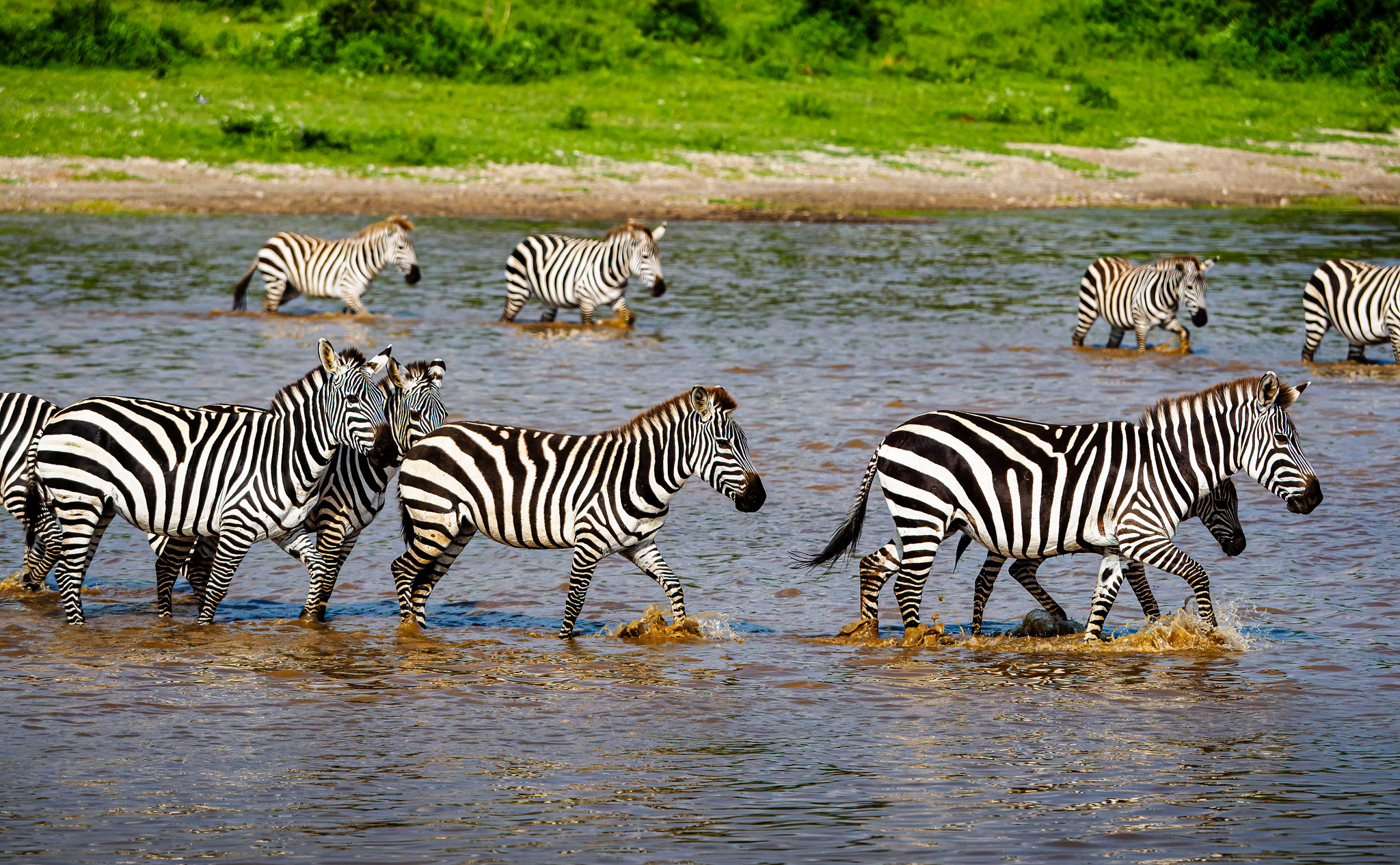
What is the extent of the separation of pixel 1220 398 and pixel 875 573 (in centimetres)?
201

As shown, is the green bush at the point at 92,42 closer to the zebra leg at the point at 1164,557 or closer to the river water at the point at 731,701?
the river water at the point at 731,701

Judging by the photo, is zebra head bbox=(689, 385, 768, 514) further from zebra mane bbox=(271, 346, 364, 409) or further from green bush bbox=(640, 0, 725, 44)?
green bush bbox=(640, 0, 725, 44)

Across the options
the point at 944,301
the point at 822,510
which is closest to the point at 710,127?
the point at 944,301

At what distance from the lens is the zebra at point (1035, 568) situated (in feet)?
28.9

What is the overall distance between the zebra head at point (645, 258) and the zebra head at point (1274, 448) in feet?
40.7

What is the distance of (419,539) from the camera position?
8828 millimetres

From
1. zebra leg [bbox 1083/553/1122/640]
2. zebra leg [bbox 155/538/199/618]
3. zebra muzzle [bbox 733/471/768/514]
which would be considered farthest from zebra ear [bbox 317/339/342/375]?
zebra leg [bbox 1083/553/1122/640]

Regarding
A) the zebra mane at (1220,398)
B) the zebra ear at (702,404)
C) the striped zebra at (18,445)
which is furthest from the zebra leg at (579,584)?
the striped zebra at (18,445)

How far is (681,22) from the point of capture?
3947 centimetres

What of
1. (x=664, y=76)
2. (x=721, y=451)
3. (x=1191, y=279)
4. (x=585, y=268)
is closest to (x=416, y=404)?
(x=721, y=451)

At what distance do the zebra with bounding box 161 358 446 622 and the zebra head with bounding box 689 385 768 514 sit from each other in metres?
1.52

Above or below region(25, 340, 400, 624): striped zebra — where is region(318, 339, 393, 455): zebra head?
above

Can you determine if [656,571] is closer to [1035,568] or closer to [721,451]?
[721,451]

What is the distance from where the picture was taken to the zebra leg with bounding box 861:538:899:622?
29.0 ft
